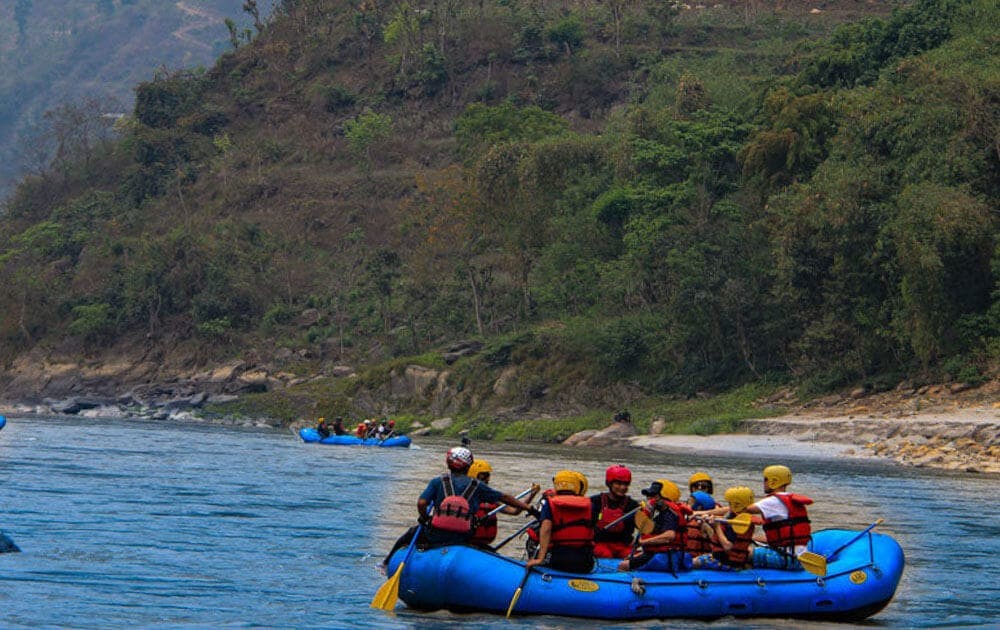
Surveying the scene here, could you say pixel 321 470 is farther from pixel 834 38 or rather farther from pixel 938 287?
pixel 834 38

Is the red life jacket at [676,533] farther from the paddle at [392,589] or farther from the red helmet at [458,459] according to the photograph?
the paddle at [392,589]

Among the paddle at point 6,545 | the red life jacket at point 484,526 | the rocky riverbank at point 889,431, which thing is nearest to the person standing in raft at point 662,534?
the red life jacket at point 484,526

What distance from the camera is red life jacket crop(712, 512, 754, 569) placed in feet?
51.3

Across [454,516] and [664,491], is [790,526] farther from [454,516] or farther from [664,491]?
[454,516]

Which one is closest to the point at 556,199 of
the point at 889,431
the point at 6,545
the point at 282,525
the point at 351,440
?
the point at 351,440

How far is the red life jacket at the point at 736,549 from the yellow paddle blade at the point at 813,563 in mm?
596

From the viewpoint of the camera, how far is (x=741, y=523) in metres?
15.5

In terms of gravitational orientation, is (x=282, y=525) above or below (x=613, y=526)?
below

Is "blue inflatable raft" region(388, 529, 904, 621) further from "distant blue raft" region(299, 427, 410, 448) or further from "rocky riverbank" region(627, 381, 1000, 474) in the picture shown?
"distant blue raft" region(299, 427, 410, 448)

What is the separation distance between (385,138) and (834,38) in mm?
32176

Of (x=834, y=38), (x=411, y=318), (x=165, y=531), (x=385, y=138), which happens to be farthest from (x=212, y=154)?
(x=165, y=531)

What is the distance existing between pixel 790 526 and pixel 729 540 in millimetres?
693

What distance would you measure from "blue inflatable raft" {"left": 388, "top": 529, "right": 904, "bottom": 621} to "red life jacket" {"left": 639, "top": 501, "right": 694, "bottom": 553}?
288 mm

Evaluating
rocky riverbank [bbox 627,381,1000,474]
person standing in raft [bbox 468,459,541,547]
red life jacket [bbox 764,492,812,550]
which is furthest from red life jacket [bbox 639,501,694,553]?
rocky riverbank [bbox 627,381,1000,474]
